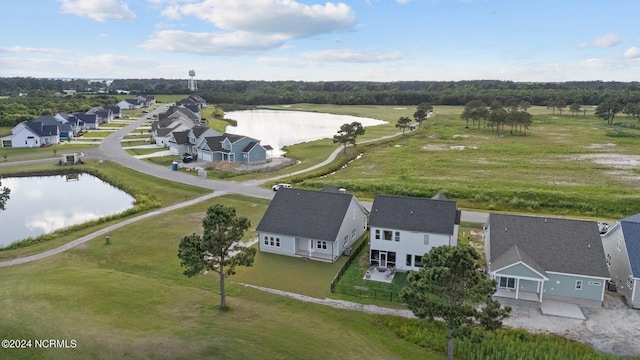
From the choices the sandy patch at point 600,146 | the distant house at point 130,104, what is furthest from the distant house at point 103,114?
the sandy patch at point 600,146

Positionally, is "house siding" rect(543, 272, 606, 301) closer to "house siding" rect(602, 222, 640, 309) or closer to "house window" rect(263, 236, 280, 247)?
"house siding" rect(602, 222, 640, 309)

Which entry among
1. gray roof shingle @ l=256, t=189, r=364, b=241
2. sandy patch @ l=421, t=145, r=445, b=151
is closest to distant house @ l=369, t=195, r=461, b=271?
gray roof shingle @ l=256, t=189, r=364, b=241

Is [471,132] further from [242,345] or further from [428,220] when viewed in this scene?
[242,345]

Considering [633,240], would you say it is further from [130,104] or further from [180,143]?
[130,104]

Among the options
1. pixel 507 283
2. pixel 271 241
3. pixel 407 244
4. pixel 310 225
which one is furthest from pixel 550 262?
pixel 271 241

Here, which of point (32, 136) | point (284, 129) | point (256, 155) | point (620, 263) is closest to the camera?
point (620, 263)

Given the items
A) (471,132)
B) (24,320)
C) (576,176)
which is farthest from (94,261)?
(471,132)

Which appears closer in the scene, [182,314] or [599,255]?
[182,314]
